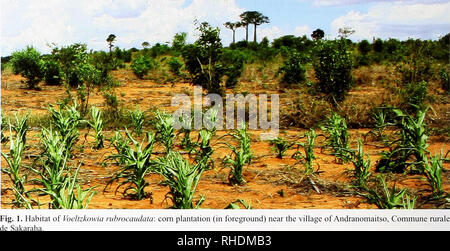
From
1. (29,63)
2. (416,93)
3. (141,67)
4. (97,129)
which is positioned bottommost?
(97,129)

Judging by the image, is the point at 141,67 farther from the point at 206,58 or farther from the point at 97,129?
the point at 97,129

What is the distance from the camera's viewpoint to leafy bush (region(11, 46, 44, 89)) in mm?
11938

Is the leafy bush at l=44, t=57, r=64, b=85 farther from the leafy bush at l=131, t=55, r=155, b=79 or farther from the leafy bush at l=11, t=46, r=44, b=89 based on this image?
the leafy bush at l=131, t=55, r=155, b=79

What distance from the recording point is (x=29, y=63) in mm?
12070

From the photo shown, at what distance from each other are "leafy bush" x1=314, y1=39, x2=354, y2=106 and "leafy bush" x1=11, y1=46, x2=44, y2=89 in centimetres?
836

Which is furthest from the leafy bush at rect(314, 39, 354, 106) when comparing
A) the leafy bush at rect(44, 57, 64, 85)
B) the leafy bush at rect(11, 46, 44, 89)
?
the leafy bush at rect(44, 57, 64, 85)

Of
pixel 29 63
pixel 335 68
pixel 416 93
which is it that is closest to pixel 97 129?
pixel 335 68

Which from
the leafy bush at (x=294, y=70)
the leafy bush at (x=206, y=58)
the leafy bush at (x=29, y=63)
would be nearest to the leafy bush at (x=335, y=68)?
the leafy bush at (x=206, y=58)

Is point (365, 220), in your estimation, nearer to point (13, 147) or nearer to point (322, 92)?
point (13, 147)

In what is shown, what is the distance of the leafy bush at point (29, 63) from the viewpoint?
11.9 metres

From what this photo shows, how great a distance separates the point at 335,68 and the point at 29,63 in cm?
882

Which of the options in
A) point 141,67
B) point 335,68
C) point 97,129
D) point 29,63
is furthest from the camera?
point 141,67
